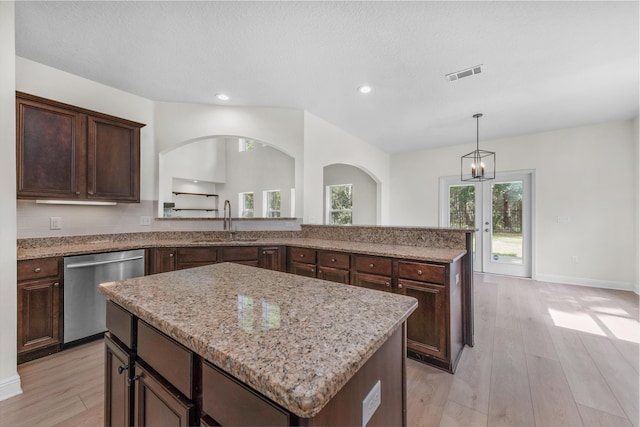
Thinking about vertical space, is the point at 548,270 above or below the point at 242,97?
below

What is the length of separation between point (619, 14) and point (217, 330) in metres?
3.31

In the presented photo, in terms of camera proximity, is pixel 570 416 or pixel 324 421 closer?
pixel 324 421

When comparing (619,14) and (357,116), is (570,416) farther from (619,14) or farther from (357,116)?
(357,116)

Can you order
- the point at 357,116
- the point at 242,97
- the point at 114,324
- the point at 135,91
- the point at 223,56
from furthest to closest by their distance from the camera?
1. the point at 357,116
2. the point at 242,97
3. the point at 135,91
4. the point at 223,56
5. the point at 114,324

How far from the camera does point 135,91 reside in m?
3.23

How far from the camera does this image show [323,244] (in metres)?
2.98

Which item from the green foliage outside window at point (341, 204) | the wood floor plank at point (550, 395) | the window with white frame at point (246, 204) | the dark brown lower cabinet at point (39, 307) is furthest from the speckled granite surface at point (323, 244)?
the window with white frame at point (246, 204)

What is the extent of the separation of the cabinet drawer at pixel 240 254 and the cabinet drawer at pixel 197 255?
99mm

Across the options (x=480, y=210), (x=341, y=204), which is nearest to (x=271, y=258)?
(x=341, y=204)

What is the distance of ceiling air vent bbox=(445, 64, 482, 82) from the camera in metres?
2.72

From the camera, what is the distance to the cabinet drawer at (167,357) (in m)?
0.75

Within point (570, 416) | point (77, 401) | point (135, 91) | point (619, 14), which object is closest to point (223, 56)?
point (135, 91)

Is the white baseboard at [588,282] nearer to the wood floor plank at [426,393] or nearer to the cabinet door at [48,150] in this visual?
the wood floor plank at [426,393]

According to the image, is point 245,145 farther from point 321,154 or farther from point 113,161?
point 113,161
